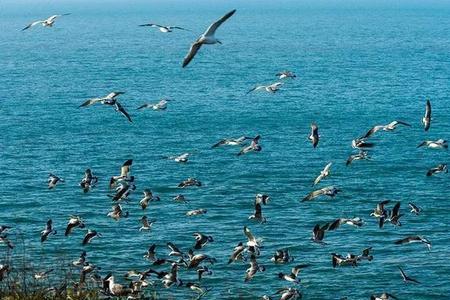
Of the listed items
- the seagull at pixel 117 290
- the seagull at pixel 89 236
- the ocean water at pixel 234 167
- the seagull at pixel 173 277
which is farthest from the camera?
the ocean water at pixel 234 167

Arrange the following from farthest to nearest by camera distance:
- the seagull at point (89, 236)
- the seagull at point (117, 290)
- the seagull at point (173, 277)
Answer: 1. the seagull at point (89, 236)
2. the seagull at point (173, 277)
3. the seagull at point (117, 290)

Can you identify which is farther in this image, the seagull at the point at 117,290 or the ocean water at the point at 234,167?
the ocean water at the point at 234,167

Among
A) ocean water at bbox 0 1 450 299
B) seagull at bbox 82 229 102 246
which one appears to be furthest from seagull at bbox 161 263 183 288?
ocean water at bbox 0 1 450 299

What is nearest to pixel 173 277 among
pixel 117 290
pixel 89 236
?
pixel 89 236

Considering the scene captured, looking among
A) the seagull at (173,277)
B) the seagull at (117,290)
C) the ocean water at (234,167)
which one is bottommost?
the ocean water at (234,167)

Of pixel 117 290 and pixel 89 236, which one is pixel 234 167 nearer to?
pixel 89 236

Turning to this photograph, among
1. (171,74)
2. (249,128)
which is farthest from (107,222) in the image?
(171,74)

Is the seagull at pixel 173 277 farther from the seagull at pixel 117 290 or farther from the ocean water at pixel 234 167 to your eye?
the ocean water at pixel 234 167

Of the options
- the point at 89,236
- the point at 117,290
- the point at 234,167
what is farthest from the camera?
the point at 234,167

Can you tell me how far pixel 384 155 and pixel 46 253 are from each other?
43.3m

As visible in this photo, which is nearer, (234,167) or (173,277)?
(173,277)

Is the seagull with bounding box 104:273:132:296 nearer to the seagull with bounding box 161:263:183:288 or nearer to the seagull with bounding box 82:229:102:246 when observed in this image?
the seagull with bounding box 161:263:183:288

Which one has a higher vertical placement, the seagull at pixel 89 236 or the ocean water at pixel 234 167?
the seagull at pixel 89 236

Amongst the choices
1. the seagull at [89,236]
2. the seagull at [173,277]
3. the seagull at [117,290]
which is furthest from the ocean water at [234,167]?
the seagull at [117,290]
